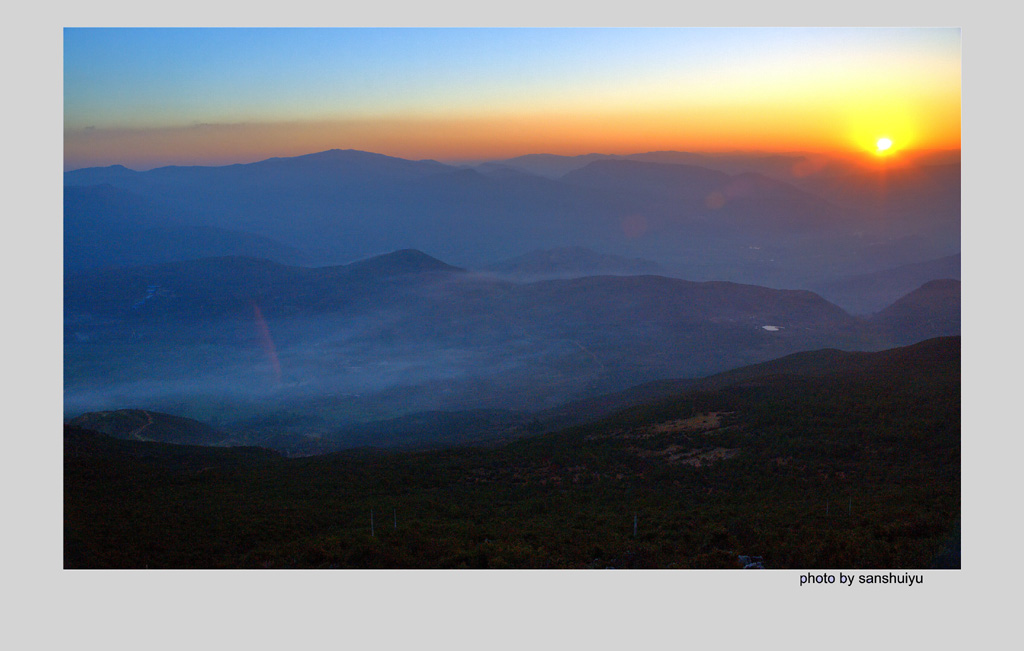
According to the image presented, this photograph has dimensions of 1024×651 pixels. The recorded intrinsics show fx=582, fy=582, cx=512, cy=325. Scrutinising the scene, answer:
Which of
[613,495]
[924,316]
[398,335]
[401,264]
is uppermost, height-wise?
[401,264]

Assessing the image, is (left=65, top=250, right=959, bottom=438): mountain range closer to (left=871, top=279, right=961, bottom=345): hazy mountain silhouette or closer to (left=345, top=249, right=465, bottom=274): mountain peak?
(left=871, top=279, right=961, bottom=345): hazy mountain silhouette

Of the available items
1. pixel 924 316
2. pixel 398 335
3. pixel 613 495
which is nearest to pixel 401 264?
pixel 398 335

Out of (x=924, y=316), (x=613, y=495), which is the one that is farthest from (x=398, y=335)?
(x=613, y=495)

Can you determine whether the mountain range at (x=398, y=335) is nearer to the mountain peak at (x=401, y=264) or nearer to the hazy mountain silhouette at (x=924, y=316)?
the hazy mountain silhouette at (x=924, y=316)

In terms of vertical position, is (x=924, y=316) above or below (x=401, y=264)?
below

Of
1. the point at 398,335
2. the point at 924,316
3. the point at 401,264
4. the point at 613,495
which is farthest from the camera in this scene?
the point at 401,264

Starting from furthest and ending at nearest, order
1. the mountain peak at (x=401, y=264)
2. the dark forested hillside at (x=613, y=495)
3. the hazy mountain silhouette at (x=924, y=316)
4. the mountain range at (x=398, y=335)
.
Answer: the mountain peak at (x=401, y=264) < the hazy mountain silhouette at (x=924, y=316) < the mountain range at (x=398, y=335) < the dark forested hillside at (x=613, y=495)

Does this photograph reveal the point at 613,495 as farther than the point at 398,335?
No

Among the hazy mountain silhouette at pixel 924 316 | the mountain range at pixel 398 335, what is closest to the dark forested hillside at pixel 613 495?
the mountain range at pixel 398 335

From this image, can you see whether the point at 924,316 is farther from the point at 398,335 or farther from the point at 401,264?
the point at 401,264

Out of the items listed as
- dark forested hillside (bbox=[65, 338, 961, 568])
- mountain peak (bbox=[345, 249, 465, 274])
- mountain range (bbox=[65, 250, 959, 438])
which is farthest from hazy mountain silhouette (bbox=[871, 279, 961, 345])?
mountain peak (bbox=[345, 249, 465, 274])

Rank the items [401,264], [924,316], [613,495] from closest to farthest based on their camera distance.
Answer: [613,495], [924,316], [401,264]
